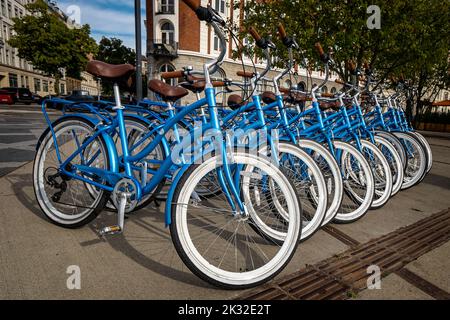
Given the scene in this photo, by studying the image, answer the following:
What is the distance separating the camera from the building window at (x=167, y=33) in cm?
2533

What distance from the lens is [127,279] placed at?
1.93 m

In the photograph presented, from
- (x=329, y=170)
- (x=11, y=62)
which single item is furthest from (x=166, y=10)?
(x=329, y=170)

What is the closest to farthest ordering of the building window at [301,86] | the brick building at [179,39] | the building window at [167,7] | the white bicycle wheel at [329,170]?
the white bicycle wheel at [329,170] < the building window at [301,86] < the brick building at [179,39] < the building window at [167,7]

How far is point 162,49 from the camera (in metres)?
24.5

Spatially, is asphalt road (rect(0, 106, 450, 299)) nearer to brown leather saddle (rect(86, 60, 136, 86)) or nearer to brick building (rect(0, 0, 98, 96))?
brown leather saddle (rect(86, 60, 136, 86))

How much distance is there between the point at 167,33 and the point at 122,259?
86.9ft

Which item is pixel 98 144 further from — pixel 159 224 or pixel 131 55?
pixel 131 55

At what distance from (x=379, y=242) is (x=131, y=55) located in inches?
1931

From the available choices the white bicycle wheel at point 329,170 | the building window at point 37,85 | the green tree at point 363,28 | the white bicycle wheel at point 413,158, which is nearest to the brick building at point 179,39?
the green tree at point 363,28

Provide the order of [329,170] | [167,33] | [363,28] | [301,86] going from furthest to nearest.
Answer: [167,33]
[363,28]
[301,86]
[329,170]

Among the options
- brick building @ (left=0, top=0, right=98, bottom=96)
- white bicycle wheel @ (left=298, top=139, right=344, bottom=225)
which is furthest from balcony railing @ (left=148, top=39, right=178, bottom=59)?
white bicycle wheel @ (left=298, top=139, right=344, bottom=225)

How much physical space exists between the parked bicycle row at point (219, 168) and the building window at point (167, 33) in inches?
960

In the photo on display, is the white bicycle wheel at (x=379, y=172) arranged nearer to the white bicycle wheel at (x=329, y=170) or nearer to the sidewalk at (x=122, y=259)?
the sidewalk at (x=122, y=259)

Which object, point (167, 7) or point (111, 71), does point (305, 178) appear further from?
point (167, 7)
